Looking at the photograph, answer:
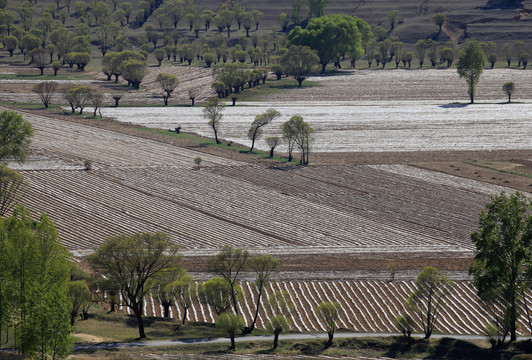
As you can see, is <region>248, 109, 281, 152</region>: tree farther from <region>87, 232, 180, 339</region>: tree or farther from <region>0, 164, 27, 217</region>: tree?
<region>87, 232, 180, 339</region>: tree

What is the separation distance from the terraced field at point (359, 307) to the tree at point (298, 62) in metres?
115

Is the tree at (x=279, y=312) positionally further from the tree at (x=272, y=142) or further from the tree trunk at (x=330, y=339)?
the tree at (x=272, y=142)

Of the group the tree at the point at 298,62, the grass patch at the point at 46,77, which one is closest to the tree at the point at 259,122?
the tree at the point at 298,62

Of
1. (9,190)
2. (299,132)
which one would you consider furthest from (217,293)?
(299,132)

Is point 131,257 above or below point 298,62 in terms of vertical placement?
below

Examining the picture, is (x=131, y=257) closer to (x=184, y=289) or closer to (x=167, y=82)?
(x=184, y=289)

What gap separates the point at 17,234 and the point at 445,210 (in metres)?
51.3

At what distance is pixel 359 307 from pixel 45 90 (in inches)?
4219

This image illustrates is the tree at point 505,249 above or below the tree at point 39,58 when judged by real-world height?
below

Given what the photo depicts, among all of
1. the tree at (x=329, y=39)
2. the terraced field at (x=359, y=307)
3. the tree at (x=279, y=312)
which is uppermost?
the tree at (x=329, y=39)

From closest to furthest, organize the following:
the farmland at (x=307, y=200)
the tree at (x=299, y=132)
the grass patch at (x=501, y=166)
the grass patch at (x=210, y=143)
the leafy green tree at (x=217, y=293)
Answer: the leafy green tree at (x=217, y=293)
the farmland at (x=307, y=200)
the grass patch at (x=501, y=166)
the tree at (x=299, y=132)
the grass patch at (x=210, y=143)

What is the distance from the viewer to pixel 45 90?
14525cm

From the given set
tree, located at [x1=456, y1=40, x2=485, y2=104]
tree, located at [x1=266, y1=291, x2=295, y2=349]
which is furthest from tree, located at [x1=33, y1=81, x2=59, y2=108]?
tree, located at [x1=266, y1=291, x2=295, y2=349]

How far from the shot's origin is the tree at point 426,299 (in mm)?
49219
